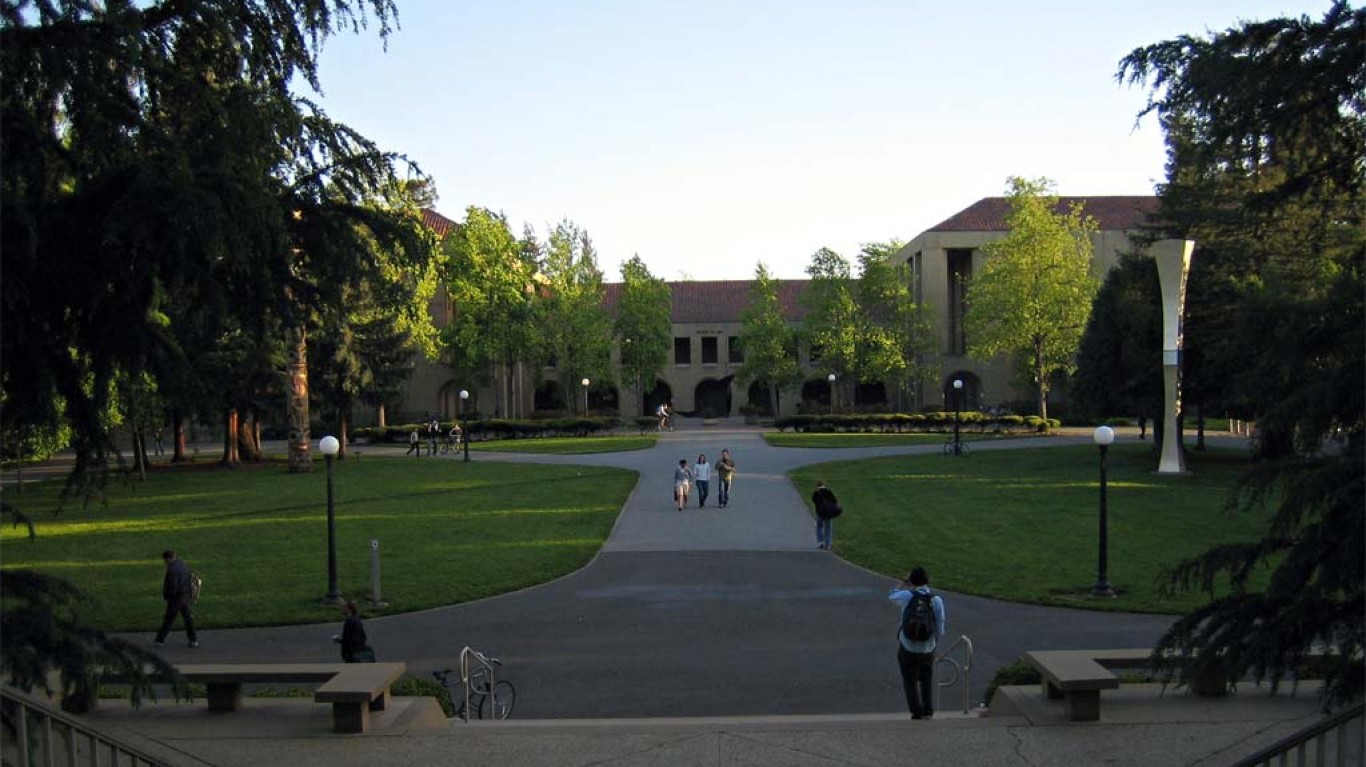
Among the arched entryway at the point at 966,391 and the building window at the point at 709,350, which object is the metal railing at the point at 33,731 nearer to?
the arched entryway at the point at 966,391

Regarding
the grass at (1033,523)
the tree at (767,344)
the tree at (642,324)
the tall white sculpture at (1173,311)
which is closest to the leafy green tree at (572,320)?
the tree at (642,324)

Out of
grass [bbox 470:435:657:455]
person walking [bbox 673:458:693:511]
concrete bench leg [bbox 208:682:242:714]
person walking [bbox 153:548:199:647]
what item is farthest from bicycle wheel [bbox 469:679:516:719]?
grass [bbox 470:435:657:455]

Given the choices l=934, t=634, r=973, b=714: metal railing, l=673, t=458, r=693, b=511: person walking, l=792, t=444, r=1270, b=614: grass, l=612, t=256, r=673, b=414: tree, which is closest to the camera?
l=934, t=634, r=973, b=714: metal railing

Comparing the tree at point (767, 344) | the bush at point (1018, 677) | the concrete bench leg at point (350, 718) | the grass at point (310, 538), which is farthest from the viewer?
the tree at point (767, 344)

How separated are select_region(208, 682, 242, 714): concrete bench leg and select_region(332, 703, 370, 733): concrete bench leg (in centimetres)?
126

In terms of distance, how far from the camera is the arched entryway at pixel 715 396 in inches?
3004

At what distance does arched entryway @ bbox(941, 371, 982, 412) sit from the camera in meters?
67.7

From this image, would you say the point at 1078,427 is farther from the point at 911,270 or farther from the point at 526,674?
the point at 526,674

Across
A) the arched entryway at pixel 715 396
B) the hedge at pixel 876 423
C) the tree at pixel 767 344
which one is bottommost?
the hedge at pixel 876 423

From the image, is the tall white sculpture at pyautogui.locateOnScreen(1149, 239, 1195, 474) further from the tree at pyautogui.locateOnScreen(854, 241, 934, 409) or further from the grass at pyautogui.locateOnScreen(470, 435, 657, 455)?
the tree at pyautogui.locateOnScreen(854, 241, 934, 409)

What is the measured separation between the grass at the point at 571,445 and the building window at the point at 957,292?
24.6 m

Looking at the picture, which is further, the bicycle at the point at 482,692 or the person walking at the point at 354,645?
the person walking at the point at 354,645

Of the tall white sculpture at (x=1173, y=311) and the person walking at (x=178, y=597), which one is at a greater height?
the tall white sculpture at (x=1173, y=311)

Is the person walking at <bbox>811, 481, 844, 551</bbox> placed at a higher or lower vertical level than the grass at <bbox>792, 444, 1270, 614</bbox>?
higher
